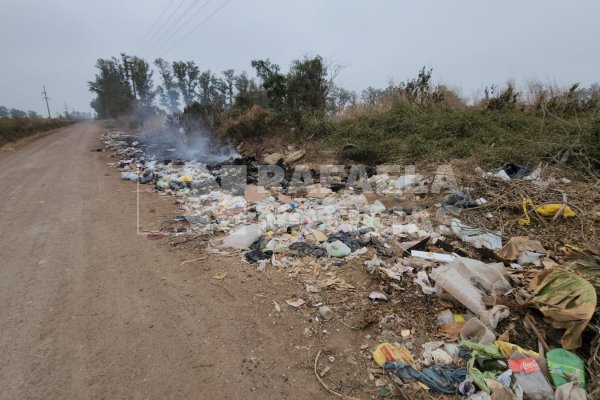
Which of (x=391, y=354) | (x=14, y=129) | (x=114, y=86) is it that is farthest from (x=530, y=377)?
(x=114, y=86)

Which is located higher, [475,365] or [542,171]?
[542,171]

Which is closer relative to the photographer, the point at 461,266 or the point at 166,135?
the point at 461,266

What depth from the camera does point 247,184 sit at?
21.3ft

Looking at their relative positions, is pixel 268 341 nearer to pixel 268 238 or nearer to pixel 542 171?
pixel 268 238

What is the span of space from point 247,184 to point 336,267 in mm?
3728

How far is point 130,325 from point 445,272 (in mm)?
2676

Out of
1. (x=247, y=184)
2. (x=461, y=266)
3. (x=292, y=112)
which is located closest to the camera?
(x=461, y=266)

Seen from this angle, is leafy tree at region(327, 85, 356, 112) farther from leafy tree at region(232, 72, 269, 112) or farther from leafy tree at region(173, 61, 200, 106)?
leafy tree at region(173, 61, 200, 106)

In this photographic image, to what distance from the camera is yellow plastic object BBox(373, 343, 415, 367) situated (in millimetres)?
2117

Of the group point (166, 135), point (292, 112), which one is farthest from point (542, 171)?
Answer: point (166, 135)

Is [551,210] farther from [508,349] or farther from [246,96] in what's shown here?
[246,96]

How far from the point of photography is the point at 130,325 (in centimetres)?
244

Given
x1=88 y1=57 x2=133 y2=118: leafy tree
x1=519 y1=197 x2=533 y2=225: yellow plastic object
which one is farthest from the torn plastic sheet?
x1=88 y1=57 x2=133 y2=118: leafy tree

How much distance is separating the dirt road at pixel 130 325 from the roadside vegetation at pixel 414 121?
5.37 m
